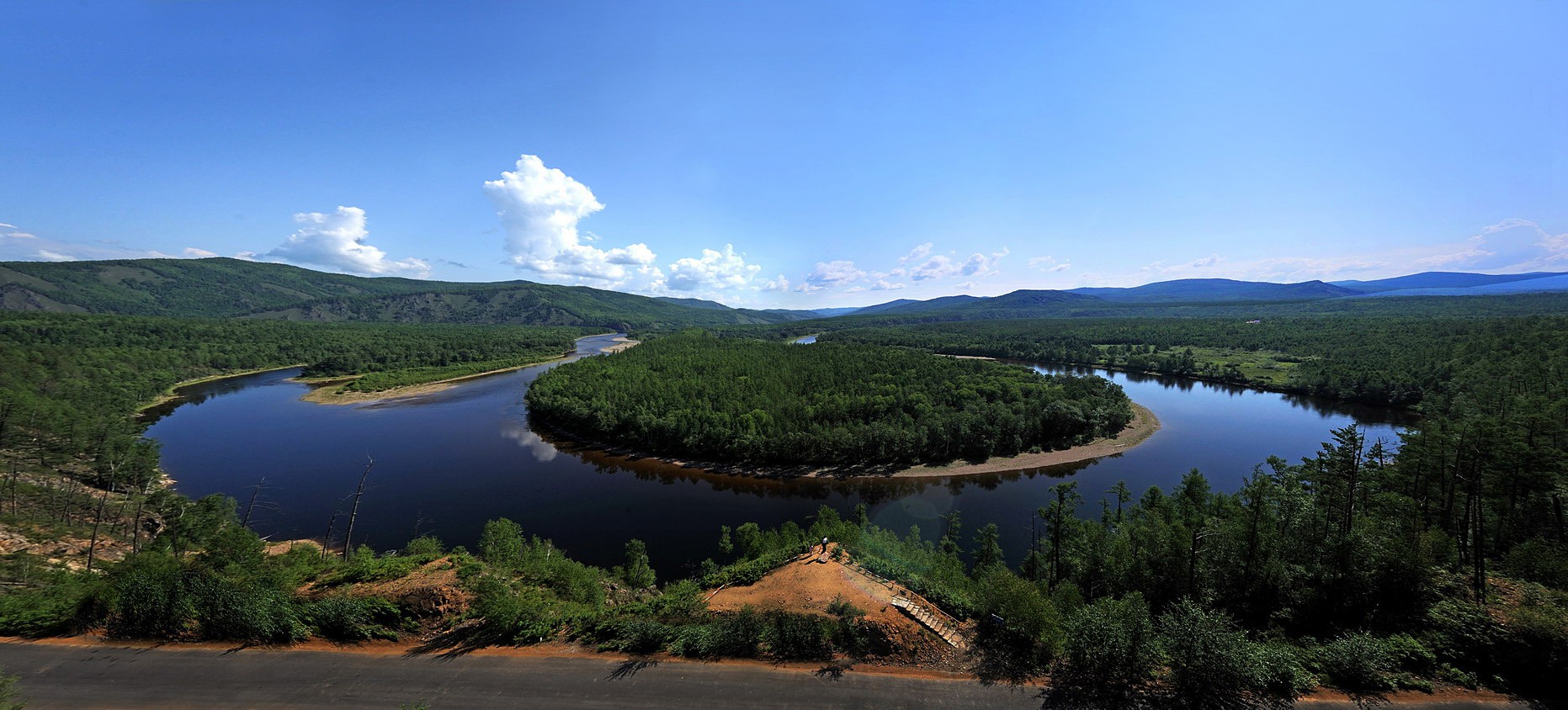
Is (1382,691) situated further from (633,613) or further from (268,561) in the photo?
(268,561)

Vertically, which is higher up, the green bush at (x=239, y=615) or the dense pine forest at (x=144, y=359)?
the dense pine forest at (x=144, y=359)

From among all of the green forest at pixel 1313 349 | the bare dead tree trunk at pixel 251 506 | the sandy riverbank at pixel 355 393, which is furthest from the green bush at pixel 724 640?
the green forest at pixel 1313 349

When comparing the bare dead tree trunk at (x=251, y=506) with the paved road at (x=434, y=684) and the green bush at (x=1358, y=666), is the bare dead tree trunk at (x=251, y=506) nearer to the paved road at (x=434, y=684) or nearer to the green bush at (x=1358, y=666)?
the paved road at (x=434, y=684)

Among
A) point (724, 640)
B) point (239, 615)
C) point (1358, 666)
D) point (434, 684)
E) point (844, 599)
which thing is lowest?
point (844, 599)

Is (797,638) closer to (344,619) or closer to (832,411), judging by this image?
(344,619)

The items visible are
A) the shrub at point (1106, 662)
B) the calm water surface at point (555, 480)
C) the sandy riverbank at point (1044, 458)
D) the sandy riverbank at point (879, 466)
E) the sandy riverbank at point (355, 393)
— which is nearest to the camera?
the shrub at point (1106, 662)

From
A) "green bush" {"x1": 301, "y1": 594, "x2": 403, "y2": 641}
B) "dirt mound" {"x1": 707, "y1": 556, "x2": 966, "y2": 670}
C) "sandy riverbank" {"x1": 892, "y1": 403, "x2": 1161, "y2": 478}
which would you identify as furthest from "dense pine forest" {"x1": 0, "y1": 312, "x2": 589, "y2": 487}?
"sandy riverbank" {"x1": 892, "y1": 403, "x2": 1161, "y2": 478}

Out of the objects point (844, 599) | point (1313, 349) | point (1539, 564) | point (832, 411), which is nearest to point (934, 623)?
Answer: point (844, 599)

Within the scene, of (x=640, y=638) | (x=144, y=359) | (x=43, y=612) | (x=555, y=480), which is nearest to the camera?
(x=43, y=612)
